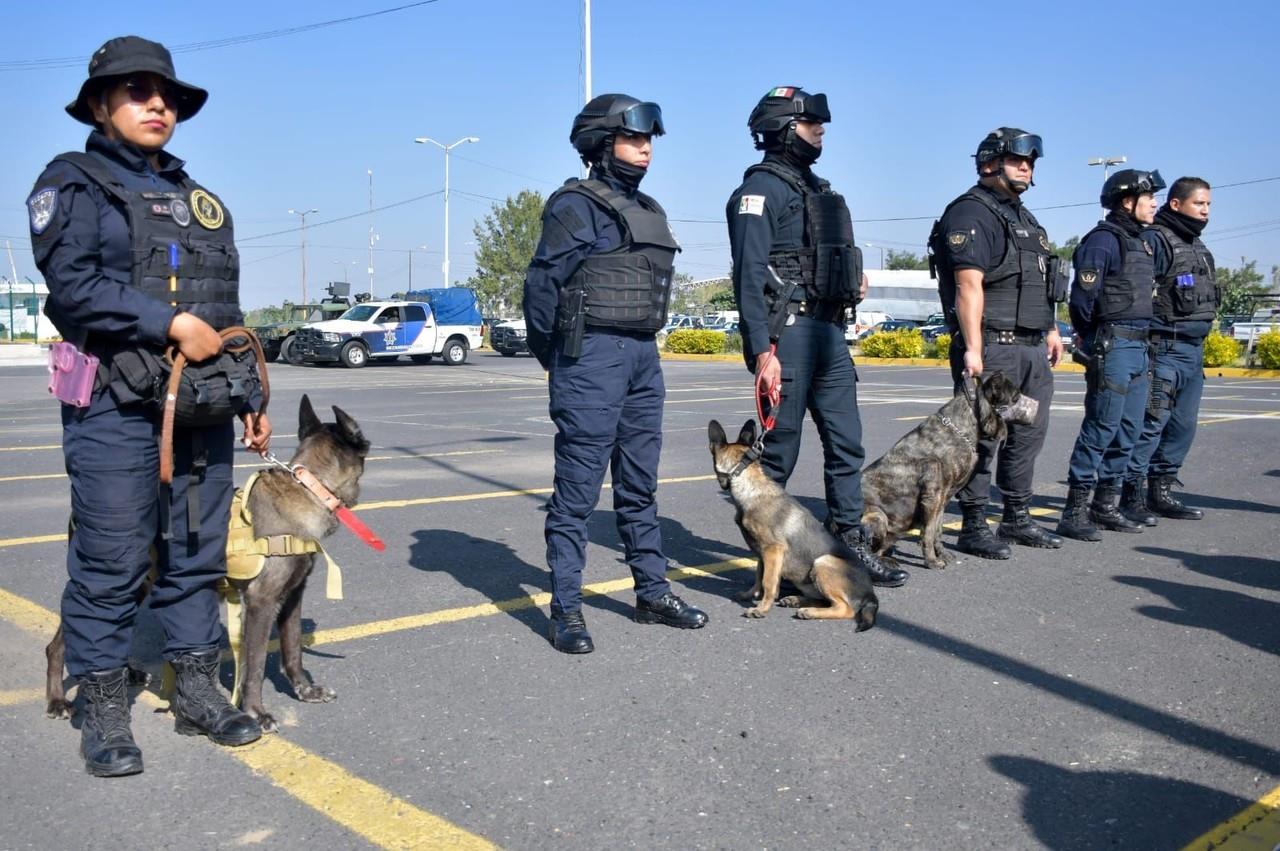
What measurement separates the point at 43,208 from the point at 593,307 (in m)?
1.95

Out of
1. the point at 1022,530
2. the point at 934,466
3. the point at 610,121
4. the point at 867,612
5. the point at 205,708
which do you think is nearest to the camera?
the point at 205,708

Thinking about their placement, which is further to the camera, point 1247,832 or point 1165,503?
point 1165,503

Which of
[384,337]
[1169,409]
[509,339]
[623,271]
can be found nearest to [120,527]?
[623,271]

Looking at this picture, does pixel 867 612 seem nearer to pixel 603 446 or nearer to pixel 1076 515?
pixel 603 446

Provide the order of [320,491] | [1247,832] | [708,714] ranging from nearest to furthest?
[1247,832]
[320,491]
[708,714]

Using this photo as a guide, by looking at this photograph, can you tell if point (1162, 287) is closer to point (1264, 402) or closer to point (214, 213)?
point (214, 213)

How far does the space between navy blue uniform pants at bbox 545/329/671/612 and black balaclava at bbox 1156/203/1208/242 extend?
4.46 m

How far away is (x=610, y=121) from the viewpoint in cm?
444

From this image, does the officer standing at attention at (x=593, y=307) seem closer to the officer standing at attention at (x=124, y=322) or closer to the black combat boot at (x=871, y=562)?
the officer standing at attention at (x=124, y=322)

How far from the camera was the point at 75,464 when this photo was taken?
3324 mm

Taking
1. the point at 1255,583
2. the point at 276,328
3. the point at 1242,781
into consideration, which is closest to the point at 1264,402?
the point at 1255,583

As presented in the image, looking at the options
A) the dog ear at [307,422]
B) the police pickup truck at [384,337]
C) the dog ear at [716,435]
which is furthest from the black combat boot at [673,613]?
the police pickup truck at [384,337]

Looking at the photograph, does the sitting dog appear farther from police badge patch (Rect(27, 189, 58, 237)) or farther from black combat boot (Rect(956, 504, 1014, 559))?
police badge patch (Rect(27, 189, 58, 237))

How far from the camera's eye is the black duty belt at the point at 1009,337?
6270 millimetres
